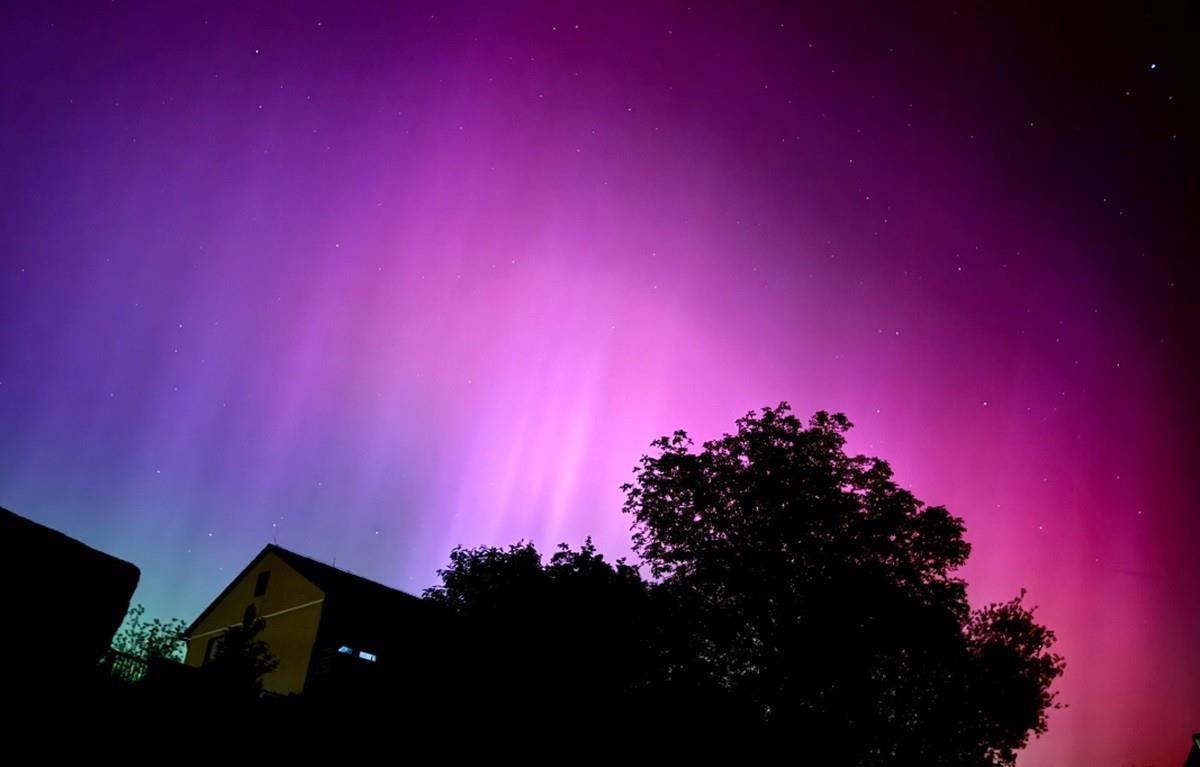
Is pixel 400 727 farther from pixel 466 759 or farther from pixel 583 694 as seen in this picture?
pixel 583 694

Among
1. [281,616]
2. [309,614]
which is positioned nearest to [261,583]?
[281,616]

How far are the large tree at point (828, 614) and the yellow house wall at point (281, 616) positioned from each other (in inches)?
819

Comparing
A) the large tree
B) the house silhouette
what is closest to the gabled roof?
the house silhouette

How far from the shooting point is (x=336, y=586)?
36.9 meters

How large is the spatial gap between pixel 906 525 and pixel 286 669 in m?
31.3

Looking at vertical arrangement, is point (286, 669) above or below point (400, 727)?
above

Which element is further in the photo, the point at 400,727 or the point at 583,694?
the point at 583,694

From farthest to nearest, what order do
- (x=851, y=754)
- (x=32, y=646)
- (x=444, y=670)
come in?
1. (x=851, y=754)
2. (x=444, y=670)
3. (x=32, y=646)

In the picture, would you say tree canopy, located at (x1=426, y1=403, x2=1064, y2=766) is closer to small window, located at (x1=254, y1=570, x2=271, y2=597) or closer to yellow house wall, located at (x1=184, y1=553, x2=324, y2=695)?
yellow house wall, located at (x1=184, y1=553, x2=324, y2=695)

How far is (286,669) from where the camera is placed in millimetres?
34812

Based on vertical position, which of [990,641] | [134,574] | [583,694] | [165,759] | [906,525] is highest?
[906,525]

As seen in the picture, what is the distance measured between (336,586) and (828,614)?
26.9 metres

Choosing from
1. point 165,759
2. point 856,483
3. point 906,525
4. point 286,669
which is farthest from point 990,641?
point 286,669

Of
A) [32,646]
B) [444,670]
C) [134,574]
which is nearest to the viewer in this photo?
[32,646]
